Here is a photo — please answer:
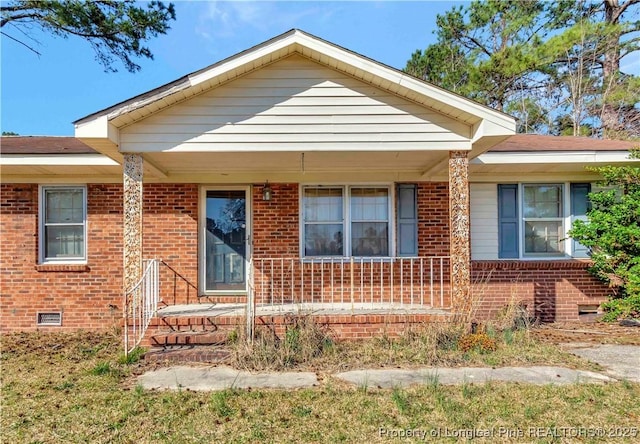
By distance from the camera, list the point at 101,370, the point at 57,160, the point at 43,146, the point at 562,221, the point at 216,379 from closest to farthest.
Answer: the point at 216,379 → the point at 101,370 → the point at 57,160 → the point at 43,146 → the point at 562,221

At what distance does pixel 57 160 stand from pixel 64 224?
1.55m

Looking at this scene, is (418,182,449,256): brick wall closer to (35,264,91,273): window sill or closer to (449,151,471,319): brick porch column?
(449,151,471,319): brick porch column

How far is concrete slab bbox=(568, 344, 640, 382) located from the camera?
4.69m

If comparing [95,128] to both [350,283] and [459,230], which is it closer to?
[350,283]

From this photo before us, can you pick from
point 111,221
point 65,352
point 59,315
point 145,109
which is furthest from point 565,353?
point 59,315

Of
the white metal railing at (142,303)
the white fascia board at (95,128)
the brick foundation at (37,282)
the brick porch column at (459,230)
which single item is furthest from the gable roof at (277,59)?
the brick foundation at (37,282)

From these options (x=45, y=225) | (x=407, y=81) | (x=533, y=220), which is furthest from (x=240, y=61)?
(x=533, y=220)

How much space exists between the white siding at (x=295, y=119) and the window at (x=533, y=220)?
294cm

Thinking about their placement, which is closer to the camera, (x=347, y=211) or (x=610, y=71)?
(x=347, y=211)

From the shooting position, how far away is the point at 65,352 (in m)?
5.78

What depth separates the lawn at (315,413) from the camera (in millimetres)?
3256

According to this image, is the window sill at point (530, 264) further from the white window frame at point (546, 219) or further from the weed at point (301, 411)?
the weed at point (301, 411)

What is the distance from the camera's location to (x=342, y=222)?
767 centimetres

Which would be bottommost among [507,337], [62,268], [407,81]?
[507,337]
